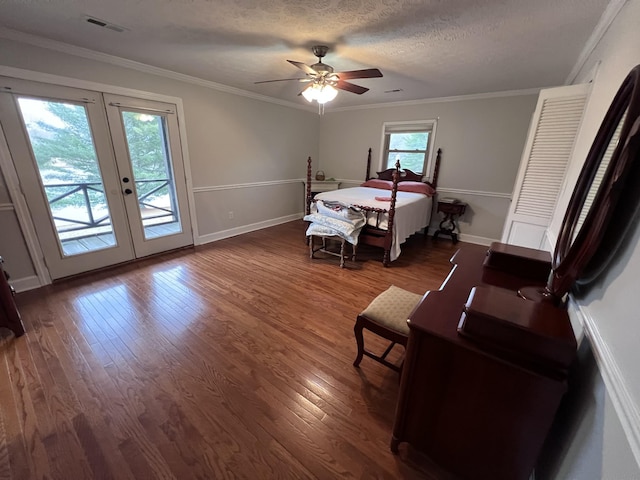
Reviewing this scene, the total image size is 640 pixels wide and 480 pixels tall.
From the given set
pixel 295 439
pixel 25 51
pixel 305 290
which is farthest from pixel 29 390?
pixel 25 51

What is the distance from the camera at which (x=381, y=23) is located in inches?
74.3

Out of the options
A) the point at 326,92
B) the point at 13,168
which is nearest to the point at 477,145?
the point at 326,92

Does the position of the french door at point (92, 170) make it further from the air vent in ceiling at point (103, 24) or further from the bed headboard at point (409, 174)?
the bed headboard at point (409, 174)

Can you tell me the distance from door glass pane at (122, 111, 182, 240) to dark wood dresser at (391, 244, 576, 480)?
3628 mm

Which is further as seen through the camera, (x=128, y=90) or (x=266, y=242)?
(x=266, y=242)

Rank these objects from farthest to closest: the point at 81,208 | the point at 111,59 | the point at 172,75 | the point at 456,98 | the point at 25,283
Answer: the point at 456,98
the point at 172,75
the point at 81,208
the point at 111,59
the point at 25,283

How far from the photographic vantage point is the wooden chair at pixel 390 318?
1.47m

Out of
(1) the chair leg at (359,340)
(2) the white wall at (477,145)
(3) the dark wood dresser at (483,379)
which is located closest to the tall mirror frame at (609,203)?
(3) the dark wood dresser at (483,379)

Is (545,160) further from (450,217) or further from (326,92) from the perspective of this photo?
(450,217)

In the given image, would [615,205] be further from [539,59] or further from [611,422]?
[539,59]

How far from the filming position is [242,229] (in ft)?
15.2

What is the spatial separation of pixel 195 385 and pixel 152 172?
9.42 feet

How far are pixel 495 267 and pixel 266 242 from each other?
10.9ft

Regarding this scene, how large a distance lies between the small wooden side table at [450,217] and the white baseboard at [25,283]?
5373mm
